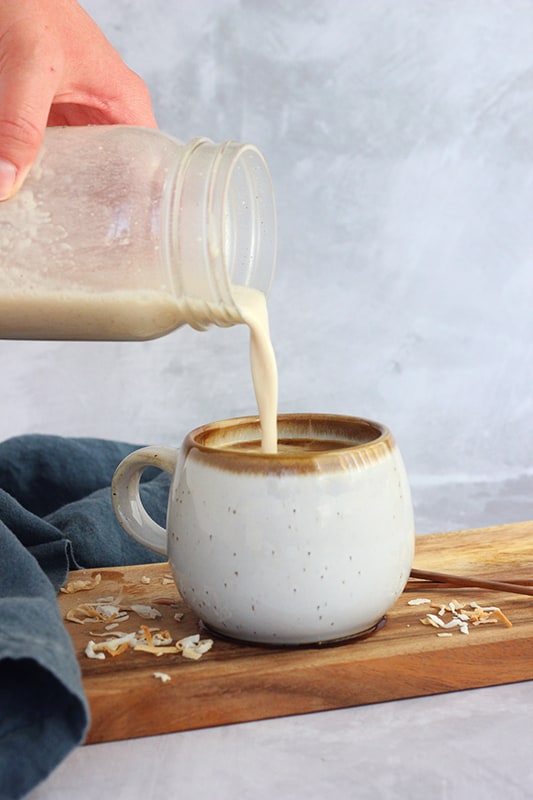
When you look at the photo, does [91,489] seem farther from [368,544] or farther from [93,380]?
[93,380]

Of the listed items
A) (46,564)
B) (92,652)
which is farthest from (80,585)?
(92,652)

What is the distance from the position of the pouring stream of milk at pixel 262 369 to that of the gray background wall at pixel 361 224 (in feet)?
3.44

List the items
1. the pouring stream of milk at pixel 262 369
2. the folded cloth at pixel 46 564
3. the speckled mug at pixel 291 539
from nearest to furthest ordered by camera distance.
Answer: the folded cloth at pixel 46 564
the speckled mug at pixel 291 539
the pouring stream of milk at pixel 262 369

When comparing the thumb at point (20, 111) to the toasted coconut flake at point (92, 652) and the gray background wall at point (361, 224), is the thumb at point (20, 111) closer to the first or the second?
the toasted coconut flake at point (92, 652)

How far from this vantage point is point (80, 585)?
3.67 ft

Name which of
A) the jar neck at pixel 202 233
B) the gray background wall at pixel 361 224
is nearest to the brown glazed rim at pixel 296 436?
the jar neck at pixel 202 233

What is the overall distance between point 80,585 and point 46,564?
5 centimetres

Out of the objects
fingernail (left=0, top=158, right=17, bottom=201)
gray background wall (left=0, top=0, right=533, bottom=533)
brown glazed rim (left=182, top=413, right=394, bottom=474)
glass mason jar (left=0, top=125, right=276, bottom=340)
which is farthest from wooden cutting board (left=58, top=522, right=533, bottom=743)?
gray background wall (left=0, top=0, right=533, bottom=533)

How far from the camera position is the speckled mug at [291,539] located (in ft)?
2.96

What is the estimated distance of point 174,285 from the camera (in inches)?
39.1

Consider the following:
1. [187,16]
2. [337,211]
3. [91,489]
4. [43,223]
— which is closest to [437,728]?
[43,223]

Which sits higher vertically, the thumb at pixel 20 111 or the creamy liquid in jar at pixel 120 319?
the thumb at pixel 20 111

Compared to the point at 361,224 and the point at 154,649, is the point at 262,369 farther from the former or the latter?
the point at 361,224

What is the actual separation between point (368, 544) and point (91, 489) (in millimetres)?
599
